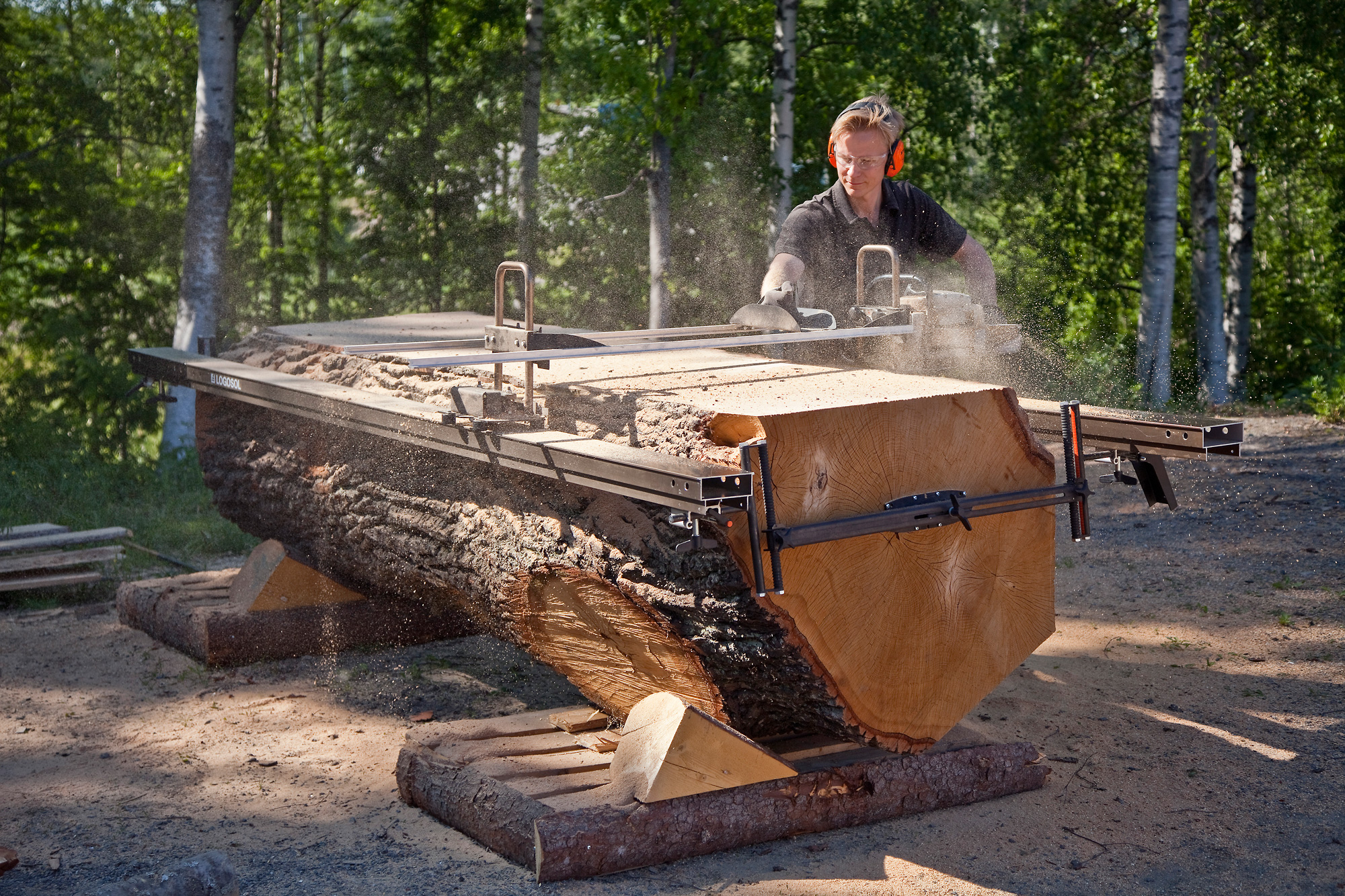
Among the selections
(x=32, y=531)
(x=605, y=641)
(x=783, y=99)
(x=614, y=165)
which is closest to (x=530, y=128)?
(x=614, y=165)

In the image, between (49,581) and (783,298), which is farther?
(49,581)

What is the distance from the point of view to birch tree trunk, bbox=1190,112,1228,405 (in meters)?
11.8

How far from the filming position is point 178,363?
14.9ft

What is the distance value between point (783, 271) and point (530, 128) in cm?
899

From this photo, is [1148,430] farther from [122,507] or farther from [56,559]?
[122,507]

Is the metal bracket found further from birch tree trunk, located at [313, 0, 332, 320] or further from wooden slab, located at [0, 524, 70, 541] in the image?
birch tree trunk, located at [313, 0, 332, 320]

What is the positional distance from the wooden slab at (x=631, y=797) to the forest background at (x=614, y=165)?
7.17 meters

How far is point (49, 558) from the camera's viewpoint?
576 cm

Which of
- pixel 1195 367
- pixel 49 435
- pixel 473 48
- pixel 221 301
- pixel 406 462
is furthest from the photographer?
pixel 473 48

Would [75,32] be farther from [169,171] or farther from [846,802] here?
[846,802]

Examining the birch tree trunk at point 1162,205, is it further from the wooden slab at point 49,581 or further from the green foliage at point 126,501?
the wooden slab at point 49,581

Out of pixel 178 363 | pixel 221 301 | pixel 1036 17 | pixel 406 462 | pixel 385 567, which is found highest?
pixel 1036 17

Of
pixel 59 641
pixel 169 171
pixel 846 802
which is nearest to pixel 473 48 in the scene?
pixel 169 171

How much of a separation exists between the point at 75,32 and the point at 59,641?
442 inches
